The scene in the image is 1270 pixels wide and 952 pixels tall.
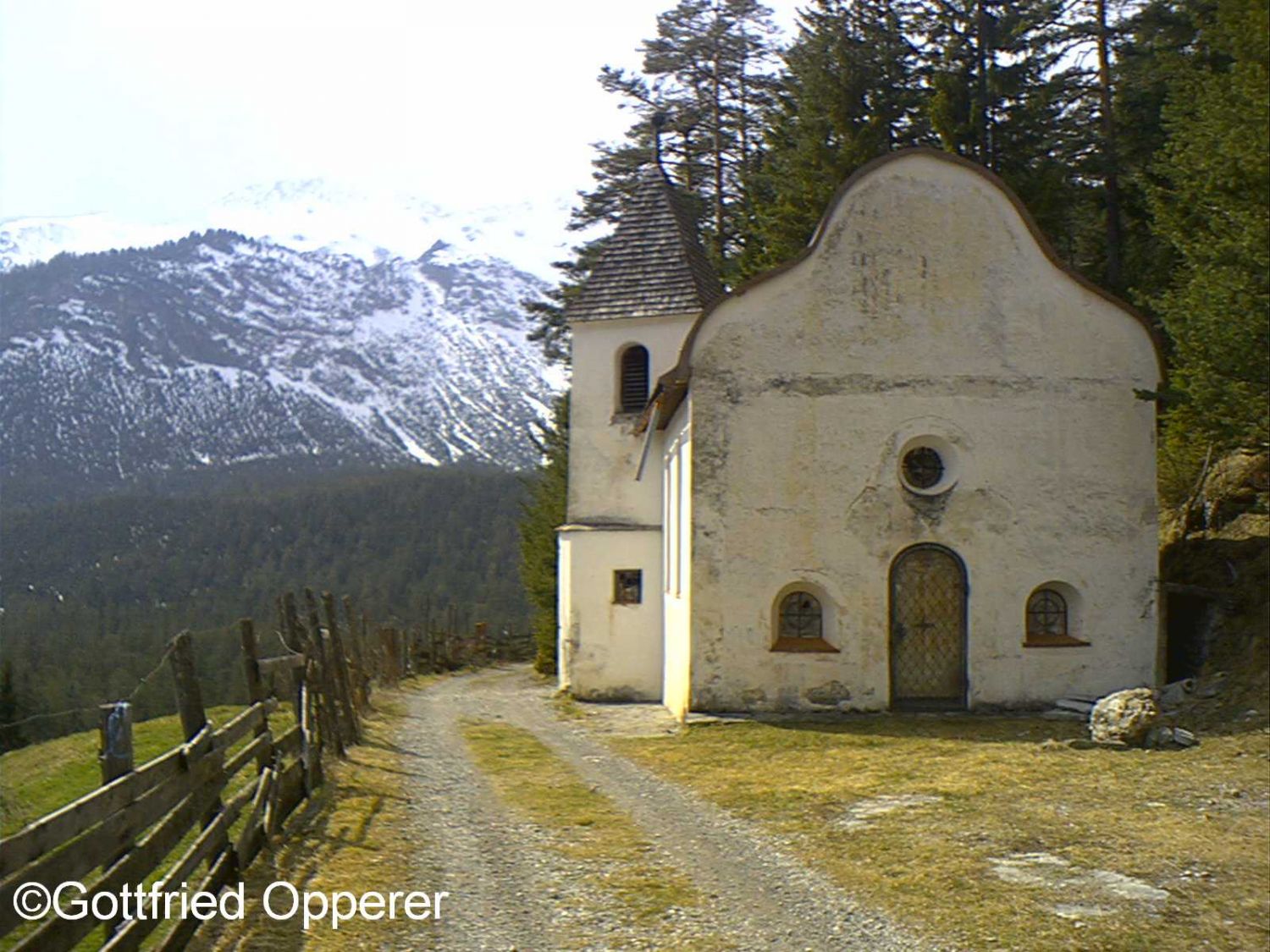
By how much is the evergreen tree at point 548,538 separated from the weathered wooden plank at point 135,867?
23386mm

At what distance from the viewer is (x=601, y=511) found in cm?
2186

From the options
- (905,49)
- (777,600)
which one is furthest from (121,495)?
(777,600)

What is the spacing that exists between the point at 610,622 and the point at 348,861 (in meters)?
12.6

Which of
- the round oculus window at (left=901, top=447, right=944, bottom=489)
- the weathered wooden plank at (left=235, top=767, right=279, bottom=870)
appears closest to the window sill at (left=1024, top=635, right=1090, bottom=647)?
the round oculus window at (left=901, top=447, right=944, bottom=489)

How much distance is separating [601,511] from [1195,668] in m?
9.90

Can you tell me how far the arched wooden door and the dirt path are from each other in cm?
493

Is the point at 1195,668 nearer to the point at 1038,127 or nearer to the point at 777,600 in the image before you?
the point at 777,600

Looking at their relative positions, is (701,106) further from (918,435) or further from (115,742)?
(115,742)

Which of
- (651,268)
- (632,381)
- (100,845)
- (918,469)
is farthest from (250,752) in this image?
(651,268)

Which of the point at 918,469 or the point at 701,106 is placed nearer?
the point at 918,469

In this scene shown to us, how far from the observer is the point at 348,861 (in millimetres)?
8578

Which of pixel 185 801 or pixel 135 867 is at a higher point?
pixel 185 801

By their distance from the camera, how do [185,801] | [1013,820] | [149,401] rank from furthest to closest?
1. [149,401]
2. [1013,820]
3. [185,801]

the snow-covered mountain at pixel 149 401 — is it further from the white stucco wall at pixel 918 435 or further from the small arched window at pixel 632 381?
the white stucco wall at pixel 918 435
